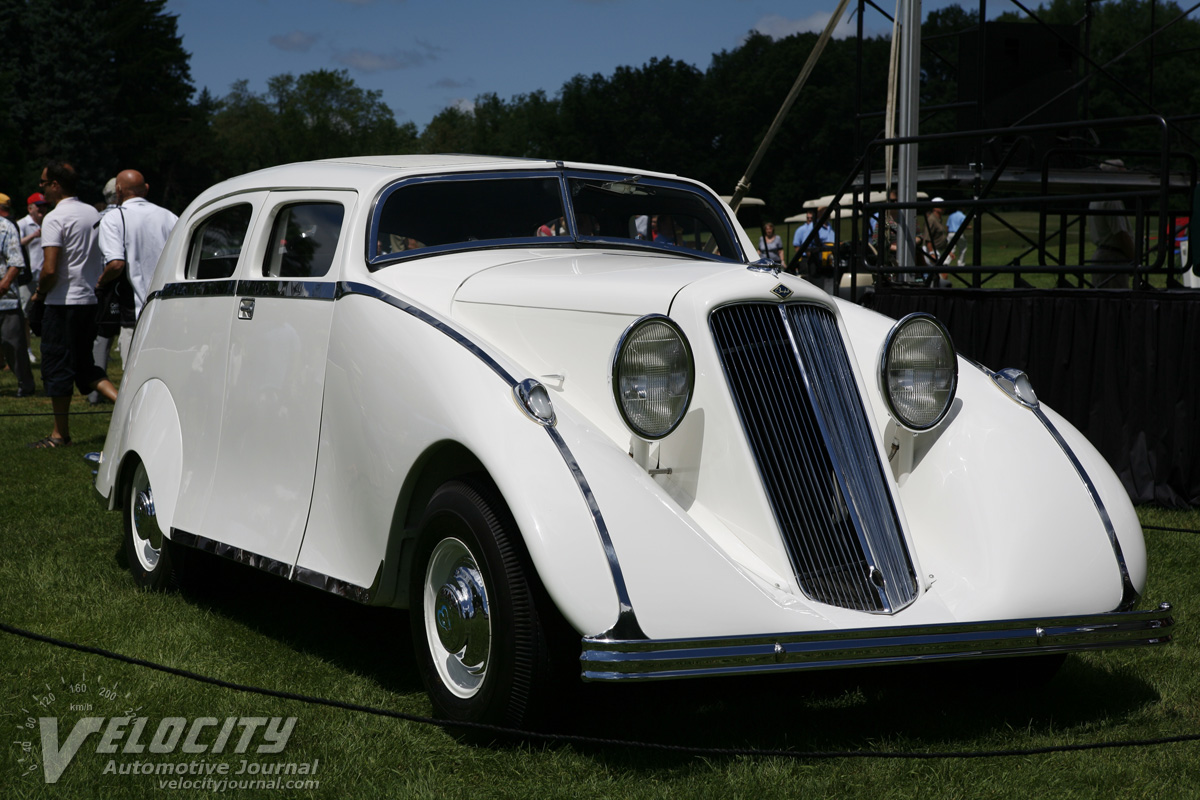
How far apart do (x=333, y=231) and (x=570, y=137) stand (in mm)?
94565

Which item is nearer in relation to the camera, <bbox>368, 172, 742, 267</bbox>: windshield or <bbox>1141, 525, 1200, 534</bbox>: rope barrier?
<bbox>368, 172, 742, 267</bbox>: windshield

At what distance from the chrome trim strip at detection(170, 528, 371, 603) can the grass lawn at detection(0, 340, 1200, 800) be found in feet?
1.12

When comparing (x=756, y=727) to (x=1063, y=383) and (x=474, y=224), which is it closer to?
(x=474, y=224)

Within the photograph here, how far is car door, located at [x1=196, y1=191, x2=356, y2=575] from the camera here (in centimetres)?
420

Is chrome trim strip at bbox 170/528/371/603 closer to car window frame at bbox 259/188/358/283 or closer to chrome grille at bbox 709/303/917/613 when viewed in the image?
car window frame at bbox 259/188/358/283

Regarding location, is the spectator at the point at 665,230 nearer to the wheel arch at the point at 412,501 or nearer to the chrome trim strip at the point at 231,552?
the wheel arch at the point at 412,501

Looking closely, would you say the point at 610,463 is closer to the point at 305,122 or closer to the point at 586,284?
the point at 586,284

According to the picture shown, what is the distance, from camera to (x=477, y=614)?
3391 mm

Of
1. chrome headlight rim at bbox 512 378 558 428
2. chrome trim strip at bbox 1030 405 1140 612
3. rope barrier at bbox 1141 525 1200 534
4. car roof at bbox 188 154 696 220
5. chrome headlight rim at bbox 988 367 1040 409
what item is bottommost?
rope barrier at bbox 1141 525 1200 534

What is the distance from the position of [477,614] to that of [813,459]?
1136 millimetres

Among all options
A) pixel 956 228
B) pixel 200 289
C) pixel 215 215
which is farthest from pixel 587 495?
pixel 956 228

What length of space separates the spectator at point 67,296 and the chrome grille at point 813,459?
21.1 ft

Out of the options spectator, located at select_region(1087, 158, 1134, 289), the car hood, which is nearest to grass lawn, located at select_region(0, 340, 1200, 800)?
the car hood

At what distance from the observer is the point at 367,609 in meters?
5.15
